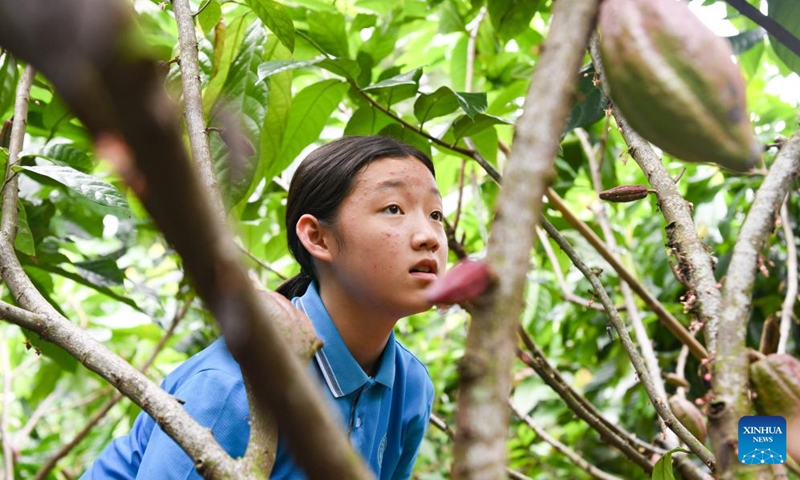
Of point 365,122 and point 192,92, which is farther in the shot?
point 365,122

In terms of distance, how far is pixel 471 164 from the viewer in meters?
1.74

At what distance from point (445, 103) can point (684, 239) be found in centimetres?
64

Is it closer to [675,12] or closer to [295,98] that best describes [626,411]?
[295,98]

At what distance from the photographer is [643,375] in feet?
2.52

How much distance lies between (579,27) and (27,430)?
247 cm

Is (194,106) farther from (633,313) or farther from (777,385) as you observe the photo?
(633,313)

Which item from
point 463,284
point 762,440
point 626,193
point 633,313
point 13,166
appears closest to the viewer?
point 463,284

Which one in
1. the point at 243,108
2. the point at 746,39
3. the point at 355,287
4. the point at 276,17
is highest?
the point at 746,39

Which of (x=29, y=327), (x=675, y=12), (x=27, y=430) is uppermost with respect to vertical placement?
(x=675, y=12)

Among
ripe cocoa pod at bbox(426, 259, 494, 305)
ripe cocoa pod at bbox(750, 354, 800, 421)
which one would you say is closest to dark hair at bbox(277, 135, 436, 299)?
ripe cocoa pod at bbox(750, 354, 800, 421)

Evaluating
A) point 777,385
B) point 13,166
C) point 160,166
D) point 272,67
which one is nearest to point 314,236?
point 272,67

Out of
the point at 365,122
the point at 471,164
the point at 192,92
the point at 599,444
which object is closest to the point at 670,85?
the point at 192,92

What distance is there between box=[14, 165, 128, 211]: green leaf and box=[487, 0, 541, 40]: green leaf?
635 millimetres

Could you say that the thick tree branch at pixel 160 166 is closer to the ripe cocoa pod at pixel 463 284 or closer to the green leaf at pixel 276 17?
the ripe cocoa pod at pixel 463 284
